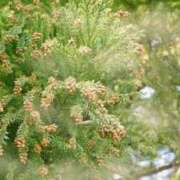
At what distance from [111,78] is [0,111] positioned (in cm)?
64

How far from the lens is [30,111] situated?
119 inches

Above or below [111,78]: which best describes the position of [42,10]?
above

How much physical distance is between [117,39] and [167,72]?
2.61 m

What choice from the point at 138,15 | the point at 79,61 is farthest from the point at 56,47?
the point at 138,15

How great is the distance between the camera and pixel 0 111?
3.11 metres

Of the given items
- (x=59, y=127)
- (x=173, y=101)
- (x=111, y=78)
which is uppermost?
(x=111, y=78)

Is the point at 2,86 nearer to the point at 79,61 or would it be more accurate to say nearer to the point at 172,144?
the point at 79,61

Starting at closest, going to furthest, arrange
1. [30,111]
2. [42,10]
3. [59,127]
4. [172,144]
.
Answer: [30,111] < [59,127] < [42,10] < [172,144]

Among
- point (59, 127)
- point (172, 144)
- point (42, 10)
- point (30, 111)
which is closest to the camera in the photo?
point (30, 111)

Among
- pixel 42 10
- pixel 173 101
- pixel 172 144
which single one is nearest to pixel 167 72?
pixel 173 101

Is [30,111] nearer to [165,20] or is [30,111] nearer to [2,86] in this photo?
[2,86]

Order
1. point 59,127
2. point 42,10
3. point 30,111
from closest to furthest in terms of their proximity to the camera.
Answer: point 30,111 < point 59,127 < point 42,10

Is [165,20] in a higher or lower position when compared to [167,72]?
higher

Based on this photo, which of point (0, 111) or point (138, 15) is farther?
point (138, 15)
